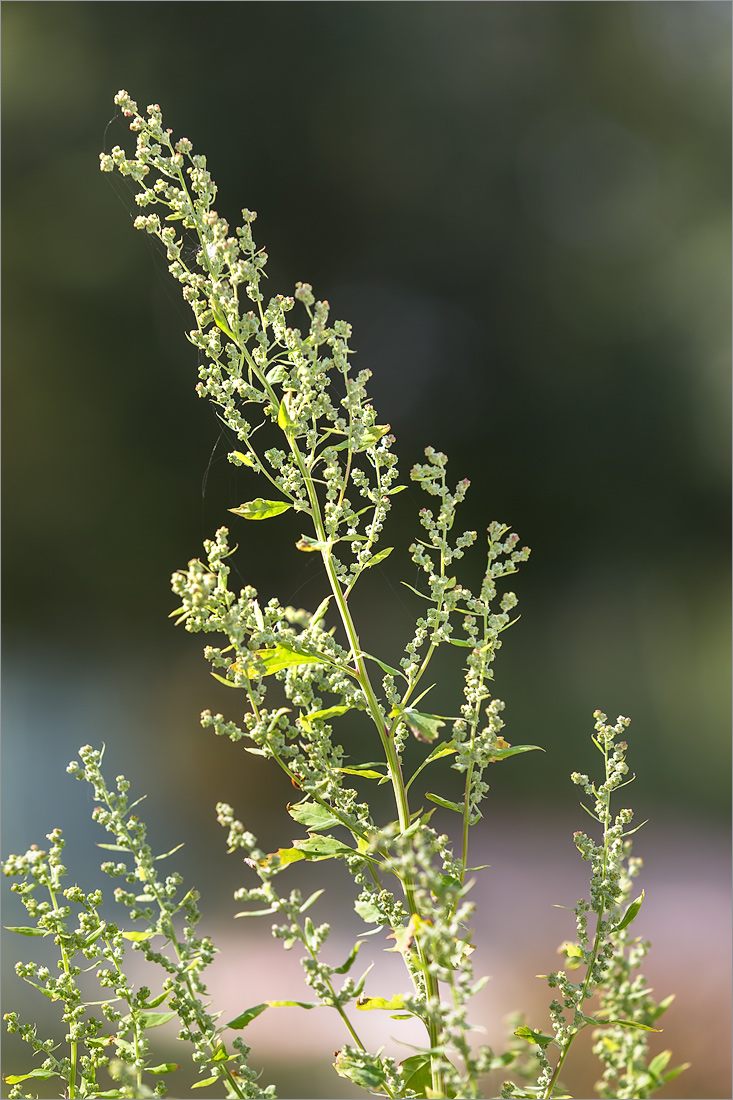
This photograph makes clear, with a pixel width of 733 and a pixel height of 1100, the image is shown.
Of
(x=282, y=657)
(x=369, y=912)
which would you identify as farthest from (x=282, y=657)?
(x=369, y=912)

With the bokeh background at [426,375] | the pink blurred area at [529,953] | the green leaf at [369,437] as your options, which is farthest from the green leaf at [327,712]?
the bokeh background at [426,375]

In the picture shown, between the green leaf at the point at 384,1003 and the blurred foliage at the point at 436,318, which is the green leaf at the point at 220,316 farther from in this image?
the blurred foliage at the point at 436,318

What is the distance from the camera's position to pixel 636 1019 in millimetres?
227

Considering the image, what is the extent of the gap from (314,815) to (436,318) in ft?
3.81

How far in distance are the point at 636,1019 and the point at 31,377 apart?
4.30 feet

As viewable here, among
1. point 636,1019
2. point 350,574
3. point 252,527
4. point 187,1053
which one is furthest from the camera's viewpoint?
point 252,527

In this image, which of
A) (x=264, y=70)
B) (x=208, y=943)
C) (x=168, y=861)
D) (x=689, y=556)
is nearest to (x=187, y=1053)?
(x=168, y=861)

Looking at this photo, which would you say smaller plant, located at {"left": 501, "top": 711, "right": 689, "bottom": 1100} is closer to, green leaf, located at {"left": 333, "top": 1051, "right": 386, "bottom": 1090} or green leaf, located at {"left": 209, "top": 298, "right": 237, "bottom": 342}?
green leaf, located at {"left": 333, "top": 1051, "right": 386, "bottom": 1090}

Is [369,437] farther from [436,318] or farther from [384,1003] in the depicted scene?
[436,318]

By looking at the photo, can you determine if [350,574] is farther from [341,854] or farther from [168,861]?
[168,861]

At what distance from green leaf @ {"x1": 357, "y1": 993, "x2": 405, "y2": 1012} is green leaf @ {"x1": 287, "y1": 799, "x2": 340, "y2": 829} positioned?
0.06 metres

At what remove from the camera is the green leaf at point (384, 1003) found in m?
0.27

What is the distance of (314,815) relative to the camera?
1.05ft

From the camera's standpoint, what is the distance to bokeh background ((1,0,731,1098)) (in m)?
1.25
